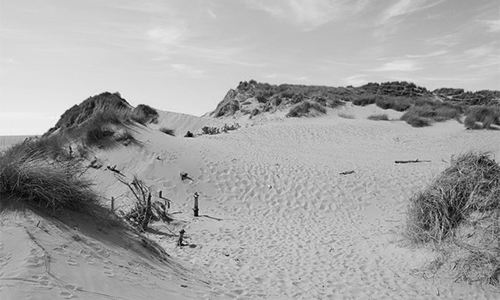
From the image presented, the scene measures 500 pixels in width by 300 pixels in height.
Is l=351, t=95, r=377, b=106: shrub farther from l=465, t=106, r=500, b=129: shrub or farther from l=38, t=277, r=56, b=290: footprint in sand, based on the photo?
l=38, t=277, r=56, b=290: footprint in sand

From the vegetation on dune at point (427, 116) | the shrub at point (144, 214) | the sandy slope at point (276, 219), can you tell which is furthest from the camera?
the vegetation on dune at point (427, 116)

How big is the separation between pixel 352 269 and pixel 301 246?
4.69 feet

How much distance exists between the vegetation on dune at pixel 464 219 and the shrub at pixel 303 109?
53.7 ft

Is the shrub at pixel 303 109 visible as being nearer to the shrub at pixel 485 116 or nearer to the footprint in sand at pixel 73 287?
the shrub at pixel 485 116

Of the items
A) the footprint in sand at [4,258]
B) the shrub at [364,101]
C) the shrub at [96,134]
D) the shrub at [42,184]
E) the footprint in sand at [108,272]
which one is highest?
the shrub at [364,101]

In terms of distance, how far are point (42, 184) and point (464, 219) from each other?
674 cm

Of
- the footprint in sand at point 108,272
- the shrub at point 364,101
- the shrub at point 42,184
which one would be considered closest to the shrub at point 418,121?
the shrub at point 364,101

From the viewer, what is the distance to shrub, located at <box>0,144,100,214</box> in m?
4.43

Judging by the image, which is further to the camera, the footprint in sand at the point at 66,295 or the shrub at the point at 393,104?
the shrub at the point at 393,104

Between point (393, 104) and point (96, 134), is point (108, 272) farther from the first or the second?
point (393, 104)

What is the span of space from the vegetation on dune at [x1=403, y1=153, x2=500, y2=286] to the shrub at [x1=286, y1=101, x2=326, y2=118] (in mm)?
16378

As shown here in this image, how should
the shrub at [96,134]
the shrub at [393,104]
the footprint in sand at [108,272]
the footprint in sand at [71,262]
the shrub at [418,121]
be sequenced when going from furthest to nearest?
the shrub at [393,104] < the shrub at [418,121] < the shrub at [96,134] < the footprint in sand at [108,272] < the footprint in sand at [71,262]

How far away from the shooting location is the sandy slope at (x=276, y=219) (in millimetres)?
4289

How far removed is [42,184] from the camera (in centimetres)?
455
